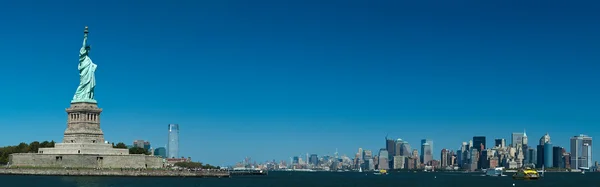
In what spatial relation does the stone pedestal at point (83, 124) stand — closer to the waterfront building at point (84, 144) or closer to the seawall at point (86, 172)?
the waterfront building at point (84, 144)

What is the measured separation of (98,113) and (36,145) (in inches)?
1192

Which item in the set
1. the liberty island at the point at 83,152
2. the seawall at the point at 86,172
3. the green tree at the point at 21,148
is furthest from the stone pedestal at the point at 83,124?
the green tree at the point at 21,148

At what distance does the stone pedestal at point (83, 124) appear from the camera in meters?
138

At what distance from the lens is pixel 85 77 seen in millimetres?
142625

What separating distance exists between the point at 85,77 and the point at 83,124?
8.21 meters

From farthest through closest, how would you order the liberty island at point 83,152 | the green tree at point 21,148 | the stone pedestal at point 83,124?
1. the green tree at point 21,148
2. the stone pedestal at point 83,124
3. the liberty island at point 83,152

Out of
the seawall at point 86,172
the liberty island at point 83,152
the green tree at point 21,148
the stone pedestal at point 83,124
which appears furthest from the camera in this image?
the green tree at point 21,148

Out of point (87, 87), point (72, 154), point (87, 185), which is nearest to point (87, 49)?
point (87, 87)

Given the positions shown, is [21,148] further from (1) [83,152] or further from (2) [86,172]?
(2) [86,172]

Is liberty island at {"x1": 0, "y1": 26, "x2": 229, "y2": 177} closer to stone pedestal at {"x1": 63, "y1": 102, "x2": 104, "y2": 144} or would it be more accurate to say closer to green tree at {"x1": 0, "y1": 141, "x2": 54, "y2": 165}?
stone pedestal at {"x1": 63, "y1": 102, "x2": 104, "y2": 144}

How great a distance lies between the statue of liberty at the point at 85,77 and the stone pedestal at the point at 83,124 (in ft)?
4.40

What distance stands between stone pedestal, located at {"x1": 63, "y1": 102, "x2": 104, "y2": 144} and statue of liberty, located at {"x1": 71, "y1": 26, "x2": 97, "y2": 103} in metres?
1.34

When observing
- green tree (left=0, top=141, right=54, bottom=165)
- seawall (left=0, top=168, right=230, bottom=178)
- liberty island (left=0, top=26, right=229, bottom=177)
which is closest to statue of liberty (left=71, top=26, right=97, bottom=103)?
liberty island (left=0, top=26, right=229, bottom=177)

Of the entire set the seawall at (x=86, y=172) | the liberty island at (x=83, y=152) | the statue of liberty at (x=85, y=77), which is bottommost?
the seawall at (x=86, y=172)
